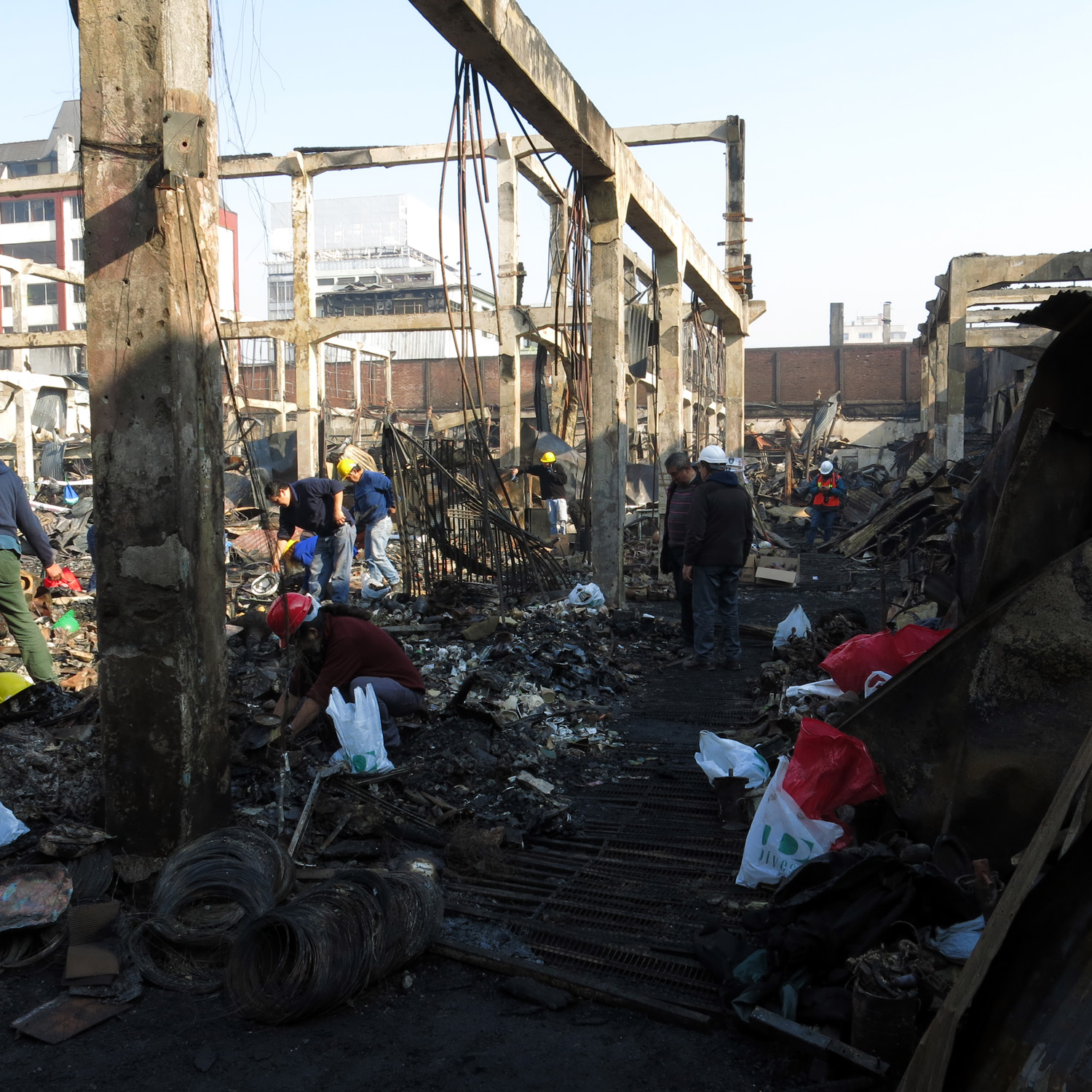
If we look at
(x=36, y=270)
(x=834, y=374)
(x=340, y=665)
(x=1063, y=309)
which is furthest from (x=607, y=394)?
(x=834, y=374)

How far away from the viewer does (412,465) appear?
1092 centimetres

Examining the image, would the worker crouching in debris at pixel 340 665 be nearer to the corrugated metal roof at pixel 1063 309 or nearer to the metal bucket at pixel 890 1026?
the metal bucket at pixel 890 1026

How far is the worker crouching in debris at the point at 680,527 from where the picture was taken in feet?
30.6

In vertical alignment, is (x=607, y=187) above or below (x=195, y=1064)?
above

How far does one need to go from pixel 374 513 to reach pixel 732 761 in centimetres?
709

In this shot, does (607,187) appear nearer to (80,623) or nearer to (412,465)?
(412,465)

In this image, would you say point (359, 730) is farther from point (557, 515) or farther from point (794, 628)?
point (557, 515)

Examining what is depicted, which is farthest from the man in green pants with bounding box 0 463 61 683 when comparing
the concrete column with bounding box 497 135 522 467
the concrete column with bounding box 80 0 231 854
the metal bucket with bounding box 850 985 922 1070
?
the concrete column with bounding box 497 135 522 467

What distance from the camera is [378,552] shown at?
1180 centimetres

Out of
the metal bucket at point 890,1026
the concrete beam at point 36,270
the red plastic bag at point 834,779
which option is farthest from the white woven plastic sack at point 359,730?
the concrete beam at point 36,270

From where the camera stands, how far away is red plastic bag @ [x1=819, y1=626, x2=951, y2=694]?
5164 millimetres

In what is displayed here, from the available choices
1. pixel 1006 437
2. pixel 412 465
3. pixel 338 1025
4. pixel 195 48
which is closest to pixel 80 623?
pixel 412 465

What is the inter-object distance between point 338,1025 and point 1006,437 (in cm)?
376

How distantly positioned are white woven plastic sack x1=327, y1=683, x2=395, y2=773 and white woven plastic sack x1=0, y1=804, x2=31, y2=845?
1.51m
